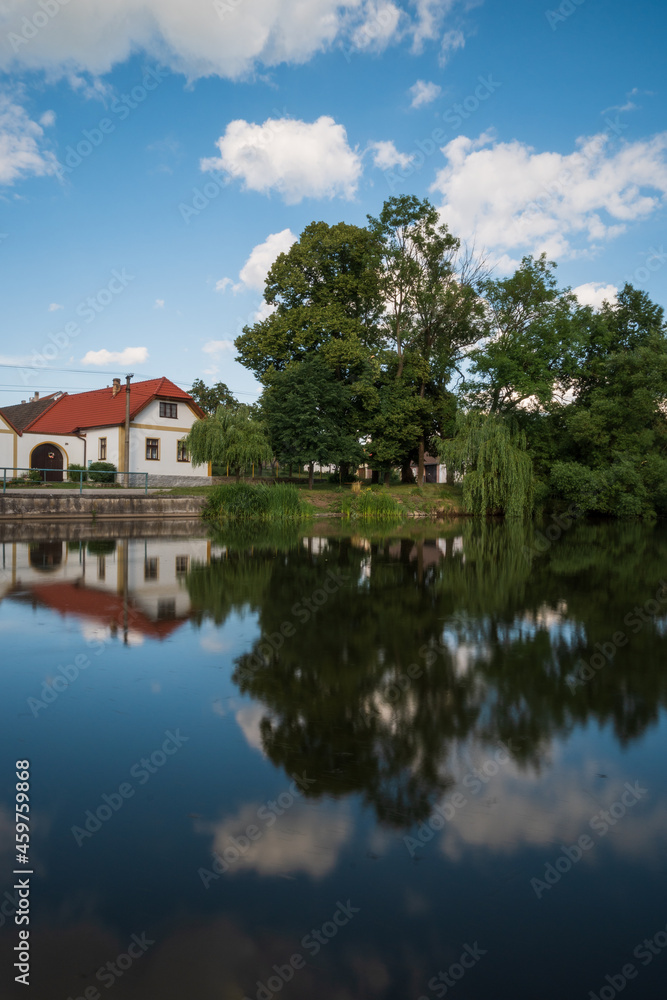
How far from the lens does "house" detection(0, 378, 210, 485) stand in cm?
4012

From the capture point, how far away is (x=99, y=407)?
43438 mm

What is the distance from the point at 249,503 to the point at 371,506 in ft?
24.4

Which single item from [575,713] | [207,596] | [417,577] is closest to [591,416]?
[417,577]

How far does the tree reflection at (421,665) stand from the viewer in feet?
11.7

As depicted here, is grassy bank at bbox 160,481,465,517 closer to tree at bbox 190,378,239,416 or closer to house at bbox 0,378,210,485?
house at bbox 0,378,210,485

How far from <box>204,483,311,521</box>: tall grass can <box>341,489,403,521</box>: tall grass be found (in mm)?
5225

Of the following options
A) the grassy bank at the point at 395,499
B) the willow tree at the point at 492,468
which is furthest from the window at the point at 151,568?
the willow tree at the point at 492,468

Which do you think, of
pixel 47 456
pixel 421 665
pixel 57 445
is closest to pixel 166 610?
pixel 421 665

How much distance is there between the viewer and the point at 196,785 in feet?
10.4

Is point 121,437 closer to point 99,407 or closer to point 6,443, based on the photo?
point 99,407

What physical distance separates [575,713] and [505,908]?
7.31ft

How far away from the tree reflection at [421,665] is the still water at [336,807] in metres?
0.03

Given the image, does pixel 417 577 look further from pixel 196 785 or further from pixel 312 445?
pixel 312 445

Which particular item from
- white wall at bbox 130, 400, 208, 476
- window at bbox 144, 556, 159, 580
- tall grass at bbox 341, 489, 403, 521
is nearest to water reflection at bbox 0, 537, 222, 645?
window at bbox 144, 556, 159, 580
